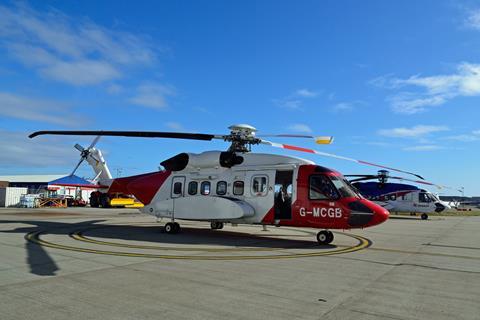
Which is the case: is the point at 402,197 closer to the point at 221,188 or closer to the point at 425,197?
the point at 425,197

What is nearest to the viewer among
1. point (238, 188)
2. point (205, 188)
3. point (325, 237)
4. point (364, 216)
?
point (364, 216)

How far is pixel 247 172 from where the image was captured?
48.9 ft

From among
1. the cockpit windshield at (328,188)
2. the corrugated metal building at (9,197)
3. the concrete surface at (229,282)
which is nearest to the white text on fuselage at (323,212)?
the cockpit windshield at (328,188)

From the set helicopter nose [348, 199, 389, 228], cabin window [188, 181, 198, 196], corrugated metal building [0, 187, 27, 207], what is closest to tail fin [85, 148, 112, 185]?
corrugated metal building [0, 187, 27, 207]

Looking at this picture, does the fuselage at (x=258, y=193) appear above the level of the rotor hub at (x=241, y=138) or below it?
below

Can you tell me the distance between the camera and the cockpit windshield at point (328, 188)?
1320cm

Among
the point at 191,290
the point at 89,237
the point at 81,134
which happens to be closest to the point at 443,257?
the point at 191,290

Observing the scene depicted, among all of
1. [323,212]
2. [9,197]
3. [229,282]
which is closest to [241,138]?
[323,212]

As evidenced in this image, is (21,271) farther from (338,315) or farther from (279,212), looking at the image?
(279,212)

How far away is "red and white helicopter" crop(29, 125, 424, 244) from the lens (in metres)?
13.2

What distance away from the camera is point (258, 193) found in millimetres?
14453

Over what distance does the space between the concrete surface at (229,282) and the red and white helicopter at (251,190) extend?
46.4 inches

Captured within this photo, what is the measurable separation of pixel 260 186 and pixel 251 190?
40 cm

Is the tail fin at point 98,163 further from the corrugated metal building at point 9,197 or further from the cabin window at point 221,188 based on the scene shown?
the cabin window at point 221,188
